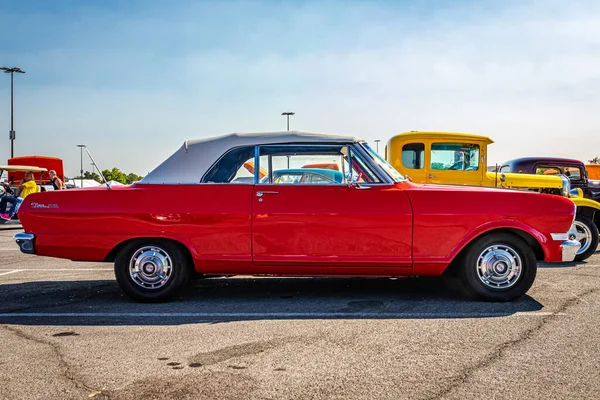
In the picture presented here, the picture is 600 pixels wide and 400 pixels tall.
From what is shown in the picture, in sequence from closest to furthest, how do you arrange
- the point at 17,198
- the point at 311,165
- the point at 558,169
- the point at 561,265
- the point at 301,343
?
the point at 301,343
the point at 311,165
the point at 561,265
the point at 558,169
the point at 17,198

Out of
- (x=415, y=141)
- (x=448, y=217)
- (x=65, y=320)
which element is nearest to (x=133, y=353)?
(x=65, y=320)

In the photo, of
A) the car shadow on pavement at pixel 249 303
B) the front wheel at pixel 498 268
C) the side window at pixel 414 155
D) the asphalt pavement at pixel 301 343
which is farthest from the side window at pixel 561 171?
the front wheel at pixel 498 268

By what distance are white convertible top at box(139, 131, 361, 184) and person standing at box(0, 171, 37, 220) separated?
10.6 meters

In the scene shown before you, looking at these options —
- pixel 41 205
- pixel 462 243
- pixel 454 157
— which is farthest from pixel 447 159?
pixel 41 205

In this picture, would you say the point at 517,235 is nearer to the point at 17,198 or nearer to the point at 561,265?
the point at 561,265

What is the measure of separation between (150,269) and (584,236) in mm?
6427

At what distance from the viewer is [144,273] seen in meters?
5.38

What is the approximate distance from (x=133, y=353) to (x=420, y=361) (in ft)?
5.91

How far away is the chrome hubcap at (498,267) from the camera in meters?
5.30

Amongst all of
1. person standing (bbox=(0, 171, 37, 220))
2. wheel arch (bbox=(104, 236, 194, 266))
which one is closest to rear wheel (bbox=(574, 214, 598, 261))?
wheel arch (bbox=(104, 236, 194, 266))

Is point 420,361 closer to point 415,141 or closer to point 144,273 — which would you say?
point 144,273

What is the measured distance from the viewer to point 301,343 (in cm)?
394

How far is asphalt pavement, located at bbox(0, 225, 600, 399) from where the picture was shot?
10.2 feet

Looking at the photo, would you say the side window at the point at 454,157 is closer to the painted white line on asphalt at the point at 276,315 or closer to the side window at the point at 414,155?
the side window at the point at 414,155
